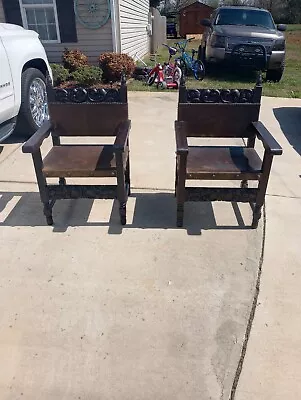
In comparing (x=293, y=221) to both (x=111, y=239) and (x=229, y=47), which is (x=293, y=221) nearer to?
(x=111, y=239)

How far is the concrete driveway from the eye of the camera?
5.81 ft

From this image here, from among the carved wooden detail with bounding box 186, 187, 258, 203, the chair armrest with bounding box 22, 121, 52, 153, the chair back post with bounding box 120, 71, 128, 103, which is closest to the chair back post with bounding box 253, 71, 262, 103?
the carved wooden detail with bounding box 186, 187, 258, 203

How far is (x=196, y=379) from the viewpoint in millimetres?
1764

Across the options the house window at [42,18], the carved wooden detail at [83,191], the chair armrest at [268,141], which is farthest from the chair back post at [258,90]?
the house window at [42,18]

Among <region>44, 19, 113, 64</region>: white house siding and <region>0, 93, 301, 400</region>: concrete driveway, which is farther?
<region>44, 19, 113, 64</region>: white house siding

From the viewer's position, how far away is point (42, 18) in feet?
27.4

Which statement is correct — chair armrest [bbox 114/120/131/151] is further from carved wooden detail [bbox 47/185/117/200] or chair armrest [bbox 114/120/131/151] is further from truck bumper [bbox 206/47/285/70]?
truck bumper [bbox 206/47/285/70]

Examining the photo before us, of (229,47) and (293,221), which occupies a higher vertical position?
(229,47)

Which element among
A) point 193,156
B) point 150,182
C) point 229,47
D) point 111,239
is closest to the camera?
point 111,239

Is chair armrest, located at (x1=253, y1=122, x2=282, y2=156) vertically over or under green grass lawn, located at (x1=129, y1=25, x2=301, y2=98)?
over

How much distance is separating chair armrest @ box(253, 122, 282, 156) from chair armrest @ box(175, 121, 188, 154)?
0.62 meters

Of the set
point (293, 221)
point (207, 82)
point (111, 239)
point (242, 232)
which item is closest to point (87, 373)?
point (111, 239)

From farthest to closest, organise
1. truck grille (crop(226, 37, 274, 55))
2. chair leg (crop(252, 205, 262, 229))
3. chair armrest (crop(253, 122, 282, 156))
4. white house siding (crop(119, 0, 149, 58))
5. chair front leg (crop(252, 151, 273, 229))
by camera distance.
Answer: white house siding (crop(119, 0, 149, 58))
truck grille (crop(226, 37, 274, 55))
chair leg (crop(252, 205, 262, 229))
chair front leg (crop(252, 151, 273, 229))
chair armrest (crop(253, 122, 282, 156))

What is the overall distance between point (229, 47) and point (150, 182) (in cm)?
619
